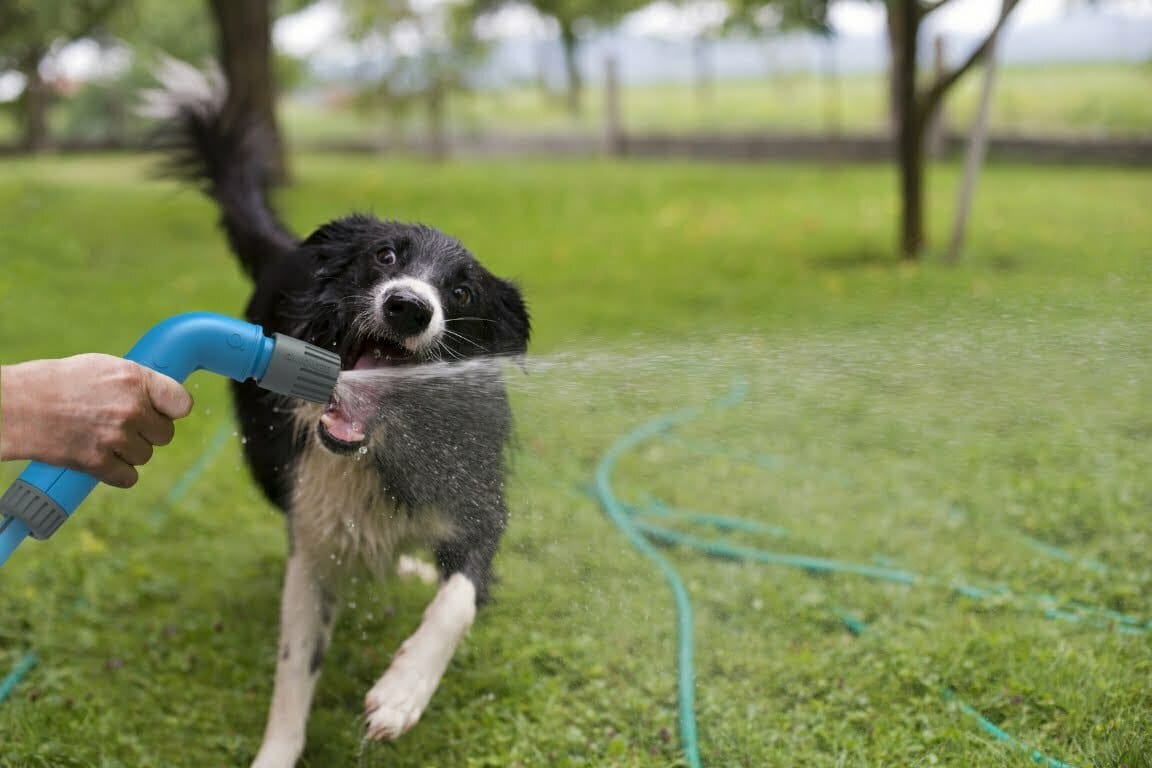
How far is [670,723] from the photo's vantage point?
9.77 feet

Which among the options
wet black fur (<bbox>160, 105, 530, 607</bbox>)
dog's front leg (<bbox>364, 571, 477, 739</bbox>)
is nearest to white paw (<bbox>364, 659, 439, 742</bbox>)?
dog's front leg (<bbox>364, 571, 477, 739</bbox>)

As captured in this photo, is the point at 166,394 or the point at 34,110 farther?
the point at 34,110

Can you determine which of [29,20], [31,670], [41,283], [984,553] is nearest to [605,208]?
[41,283]

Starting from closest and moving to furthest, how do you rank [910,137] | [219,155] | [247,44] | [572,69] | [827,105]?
[219,155] < [910,137] < [247,44] < [827,105] < [572,69]

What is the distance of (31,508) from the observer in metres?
2.02

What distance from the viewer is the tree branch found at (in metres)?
7.82

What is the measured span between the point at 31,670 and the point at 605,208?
33.5 feet

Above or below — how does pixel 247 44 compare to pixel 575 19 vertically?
above

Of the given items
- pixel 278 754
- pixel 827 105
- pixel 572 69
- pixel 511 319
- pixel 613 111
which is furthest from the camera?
pixel 572 69

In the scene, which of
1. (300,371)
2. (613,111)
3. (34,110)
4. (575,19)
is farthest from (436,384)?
(34,110)

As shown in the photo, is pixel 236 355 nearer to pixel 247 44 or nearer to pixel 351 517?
pixel 351 517

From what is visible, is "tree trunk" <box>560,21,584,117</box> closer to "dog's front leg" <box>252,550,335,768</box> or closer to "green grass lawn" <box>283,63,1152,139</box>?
"green grass lawn" <box>283,63,1152,139</box>

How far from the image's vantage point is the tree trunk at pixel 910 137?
856cm

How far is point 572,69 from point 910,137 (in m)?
13.3
